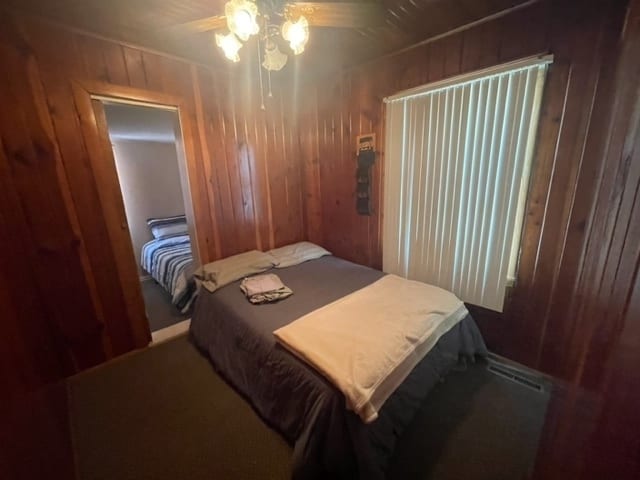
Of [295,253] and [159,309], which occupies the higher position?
[295,253]

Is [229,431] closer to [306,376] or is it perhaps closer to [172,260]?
[306,376]

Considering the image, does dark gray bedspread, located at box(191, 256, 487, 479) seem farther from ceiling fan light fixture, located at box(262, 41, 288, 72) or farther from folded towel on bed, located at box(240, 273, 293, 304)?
ceiling fan light fixture, located at box(262, 41, 288, 72)

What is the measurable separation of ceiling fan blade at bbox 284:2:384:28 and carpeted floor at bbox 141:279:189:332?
2718 mm

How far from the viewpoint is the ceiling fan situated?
108cm

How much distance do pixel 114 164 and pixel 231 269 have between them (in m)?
1.15

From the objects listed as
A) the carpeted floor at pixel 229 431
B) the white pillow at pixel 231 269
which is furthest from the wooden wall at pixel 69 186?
the carpeted floor at pixel 229 431

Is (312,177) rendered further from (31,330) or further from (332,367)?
(31,330)

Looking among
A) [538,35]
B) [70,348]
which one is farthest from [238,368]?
[538,35]

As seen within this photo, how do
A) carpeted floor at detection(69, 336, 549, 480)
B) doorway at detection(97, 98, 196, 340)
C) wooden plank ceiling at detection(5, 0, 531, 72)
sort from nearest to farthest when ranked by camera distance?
carpeted floor at detection(69, 336, 549, 480), wooden plank ceiling at detection(5, 0, 531, 72), doorway at detection(97, 98, 196, 340)

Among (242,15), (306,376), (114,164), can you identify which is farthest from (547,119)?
(114,164)

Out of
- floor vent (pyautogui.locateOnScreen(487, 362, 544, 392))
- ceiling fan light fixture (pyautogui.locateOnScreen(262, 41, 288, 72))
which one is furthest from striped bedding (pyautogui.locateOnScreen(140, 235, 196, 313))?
floor vent (pyautogui.locateOnScreen(487, 362, 544, 392))

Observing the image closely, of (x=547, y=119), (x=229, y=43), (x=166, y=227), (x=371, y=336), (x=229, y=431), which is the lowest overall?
(x=229, y=431)

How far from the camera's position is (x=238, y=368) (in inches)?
66.4

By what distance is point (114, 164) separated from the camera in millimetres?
1922
